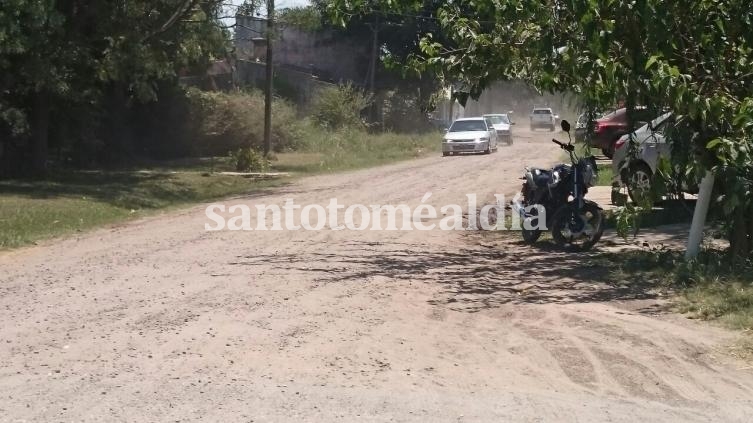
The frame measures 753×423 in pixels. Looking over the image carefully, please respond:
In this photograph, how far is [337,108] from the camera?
44375 millimetres

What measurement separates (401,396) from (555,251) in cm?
687

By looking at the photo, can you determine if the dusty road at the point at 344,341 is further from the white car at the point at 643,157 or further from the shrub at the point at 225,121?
the shrub at the point at 225,121

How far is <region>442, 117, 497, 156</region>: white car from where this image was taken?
1422 inches

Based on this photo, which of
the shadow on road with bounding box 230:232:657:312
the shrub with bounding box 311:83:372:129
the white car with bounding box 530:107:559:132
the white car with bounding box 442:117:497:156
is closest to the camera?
the shadow on road with bounding box 230:232:657:312

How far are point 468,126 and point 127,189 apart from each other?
1843cm

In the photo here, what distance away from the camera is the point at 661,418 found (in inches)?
226

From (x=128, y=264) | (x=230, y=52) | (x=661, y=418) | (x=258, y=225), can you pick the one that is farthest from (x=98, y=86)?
(x=661, y=418)

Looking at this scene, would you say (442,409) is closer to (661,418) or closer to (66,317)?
(661,418)

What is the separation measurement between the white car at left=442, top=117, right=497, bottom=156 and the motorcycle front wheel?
23.7m

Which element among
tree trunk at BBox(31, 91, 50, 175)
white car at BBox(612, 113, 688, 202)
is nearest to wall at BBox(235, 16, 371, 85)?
tree trunk at BBox(31, 91, 50, 175)

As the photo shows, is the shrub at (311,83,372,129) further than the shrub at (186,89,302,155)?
Yes

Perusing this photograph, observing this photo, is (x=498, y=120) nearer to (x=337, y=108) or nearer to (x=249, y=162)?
(x=337, y=108)

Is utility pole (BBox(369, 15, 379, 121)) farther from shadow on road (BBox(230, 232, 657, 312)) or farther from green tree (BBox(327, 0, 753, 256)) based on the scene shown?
green tree (BBox(327, 0, 753, 256))

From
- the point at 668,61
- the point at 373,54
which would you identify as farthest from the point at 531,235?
the point at 373,54
